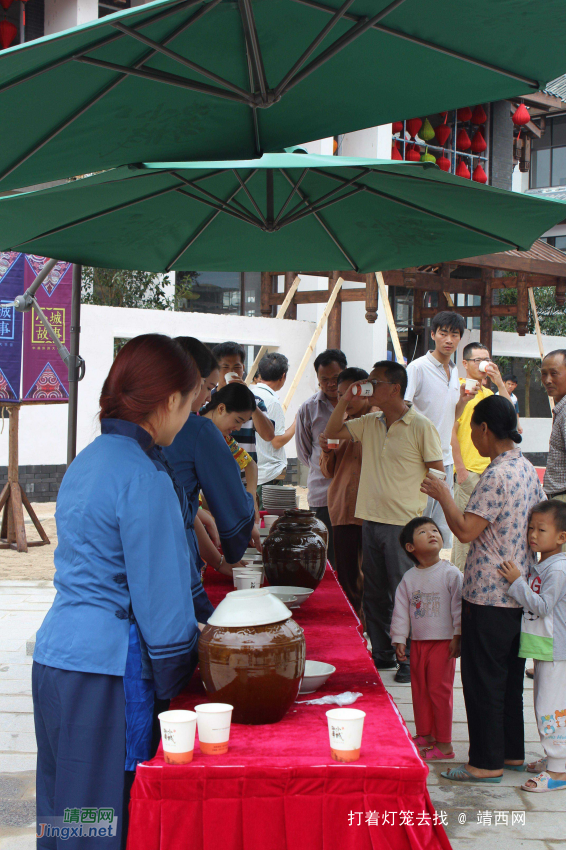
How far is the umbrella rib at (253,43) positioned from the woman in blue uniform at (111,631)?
121 cm

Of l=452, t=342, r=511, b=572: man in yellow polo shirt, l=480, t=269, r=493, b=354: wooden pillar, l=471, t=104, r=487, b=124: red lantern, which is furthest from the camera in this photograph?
l=480, t=269, r=493, b=354: wooden pillar

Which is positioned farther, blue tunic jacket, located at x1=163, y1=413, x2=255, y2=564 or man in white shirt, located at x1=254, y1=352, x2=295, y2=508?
man in white shirt, located at x1=254, y1=352, x2=295, y2=508

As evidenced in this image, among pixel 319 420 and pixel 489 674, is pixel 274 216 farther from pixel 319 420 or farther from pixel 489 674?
pixel 489 674

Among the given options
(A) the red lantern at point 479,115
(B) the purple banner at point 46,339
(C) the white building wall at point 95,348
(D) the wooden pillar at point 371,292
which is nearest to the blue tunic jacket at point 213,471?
(B) the purple banner at point 46,339

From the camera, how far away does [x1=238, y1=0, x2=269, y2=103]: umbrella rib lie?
2059 millimetres

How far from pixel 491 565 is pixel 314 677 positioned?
4.40ft

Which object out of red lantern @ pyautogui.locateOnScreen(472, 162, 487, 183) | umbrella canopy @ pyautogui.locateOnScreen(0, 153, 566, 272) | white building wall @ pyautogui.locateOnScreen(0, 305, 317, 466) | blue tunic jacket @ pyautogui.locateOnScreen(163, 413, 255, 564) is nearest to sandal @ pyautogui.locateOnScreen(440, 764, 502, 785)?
blue tunic jacket @ pyautogui.locateOnScreen(163, 413, 255, 564)

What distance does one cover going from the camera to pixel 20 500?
750 cm

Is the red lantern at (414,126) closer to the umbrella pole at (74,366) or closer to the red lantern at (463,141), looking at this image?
the red lantern at (463,141)

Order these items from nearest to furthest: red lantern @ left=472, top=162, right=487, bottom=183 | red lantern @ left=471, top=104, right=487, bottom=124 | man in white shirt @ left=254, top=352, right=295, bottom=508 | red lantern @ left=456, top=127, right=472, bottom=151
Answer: man in white shirt @ left=254, top=352, right=295, bottom=508 → red lantern @ left=472, top=162, right=487, bottom=183 → red lantern @ left=456, top=127, right=472, bottom=151 → red lantern @ left=471, top=104, right=487, bottom=124

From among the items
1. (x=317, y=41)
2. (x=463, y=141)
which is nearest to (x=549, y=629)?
(x=317, y=41)

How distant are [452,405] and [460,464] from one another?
1.39 feet

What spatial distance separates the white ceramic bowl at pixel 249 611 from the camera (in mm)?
1526

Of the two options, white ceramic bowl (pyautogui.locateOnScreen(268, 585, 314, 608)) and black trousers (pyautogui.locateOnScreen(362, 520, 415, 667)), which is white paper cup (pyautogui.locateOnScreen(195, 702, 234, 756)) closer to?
white ceramic bowl (pyautogui.locateOnScreen(268, 585, 314, 608))
